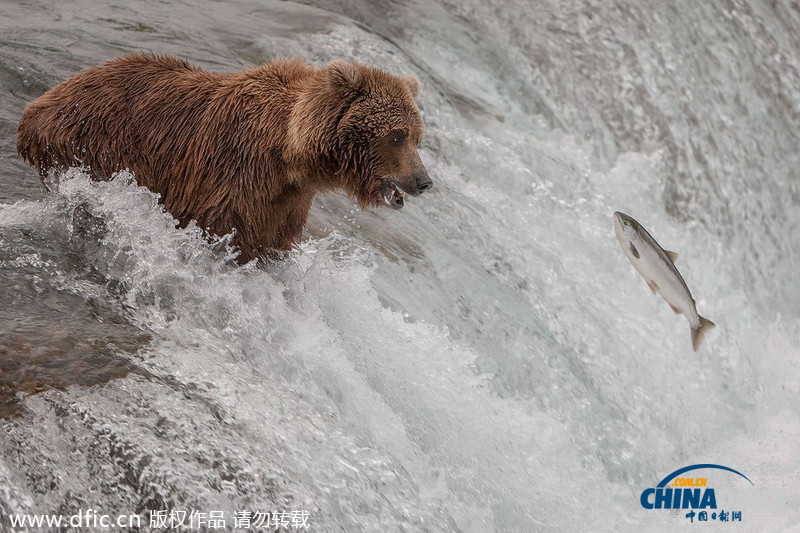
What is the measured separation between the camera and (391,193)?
4.00 metres

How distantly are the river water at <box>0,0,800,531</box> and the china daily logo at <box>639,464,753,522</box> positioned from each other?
0.06 metres

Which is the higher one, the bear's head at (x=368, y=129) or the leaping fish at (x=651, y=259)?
the bear's head at (x=368, y=129)

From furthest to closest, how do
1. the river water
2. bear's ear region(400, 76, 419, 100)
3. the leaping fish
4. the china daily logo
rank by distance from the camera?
the china daily logo
the leaping fish
bear's ear region(400, 76, 419, 100)
the river water

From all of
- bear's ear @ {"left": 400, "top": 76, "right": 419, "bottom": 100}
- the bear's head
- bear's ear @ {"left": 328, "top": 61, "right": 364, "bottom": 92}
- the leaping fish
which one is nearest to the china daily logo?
the leaping fish

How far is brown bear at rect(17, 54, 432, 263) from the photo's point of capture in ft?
12.8

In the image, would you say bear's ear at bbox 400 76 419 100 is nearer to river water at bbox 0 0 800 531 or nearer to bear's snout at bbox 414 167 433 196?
bear's snout at bbox 414 167 433 196

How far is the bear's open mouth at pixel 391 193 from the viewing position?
397 cm

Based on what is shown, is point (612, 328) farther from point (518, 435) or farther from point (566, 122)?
point (566, 122)

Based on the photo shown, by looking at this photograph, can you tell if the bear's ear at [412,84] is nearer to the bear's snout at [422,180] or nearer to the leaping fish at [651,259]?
the bear's snout at [422,180]

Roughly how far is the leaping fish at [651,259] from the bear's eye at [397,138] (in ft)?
3.67

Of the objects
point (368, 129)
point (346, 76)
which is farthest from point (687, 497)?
point (346, 76)

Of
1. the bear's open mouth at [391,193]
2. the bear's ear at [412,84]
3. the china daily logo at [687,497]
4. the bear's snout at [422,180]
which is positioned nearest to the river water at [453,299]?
the china daily logo at [687,497]

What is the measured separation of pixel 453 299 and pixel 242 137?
5.21ft

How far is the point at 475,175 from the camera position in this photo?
6340 millimetres
